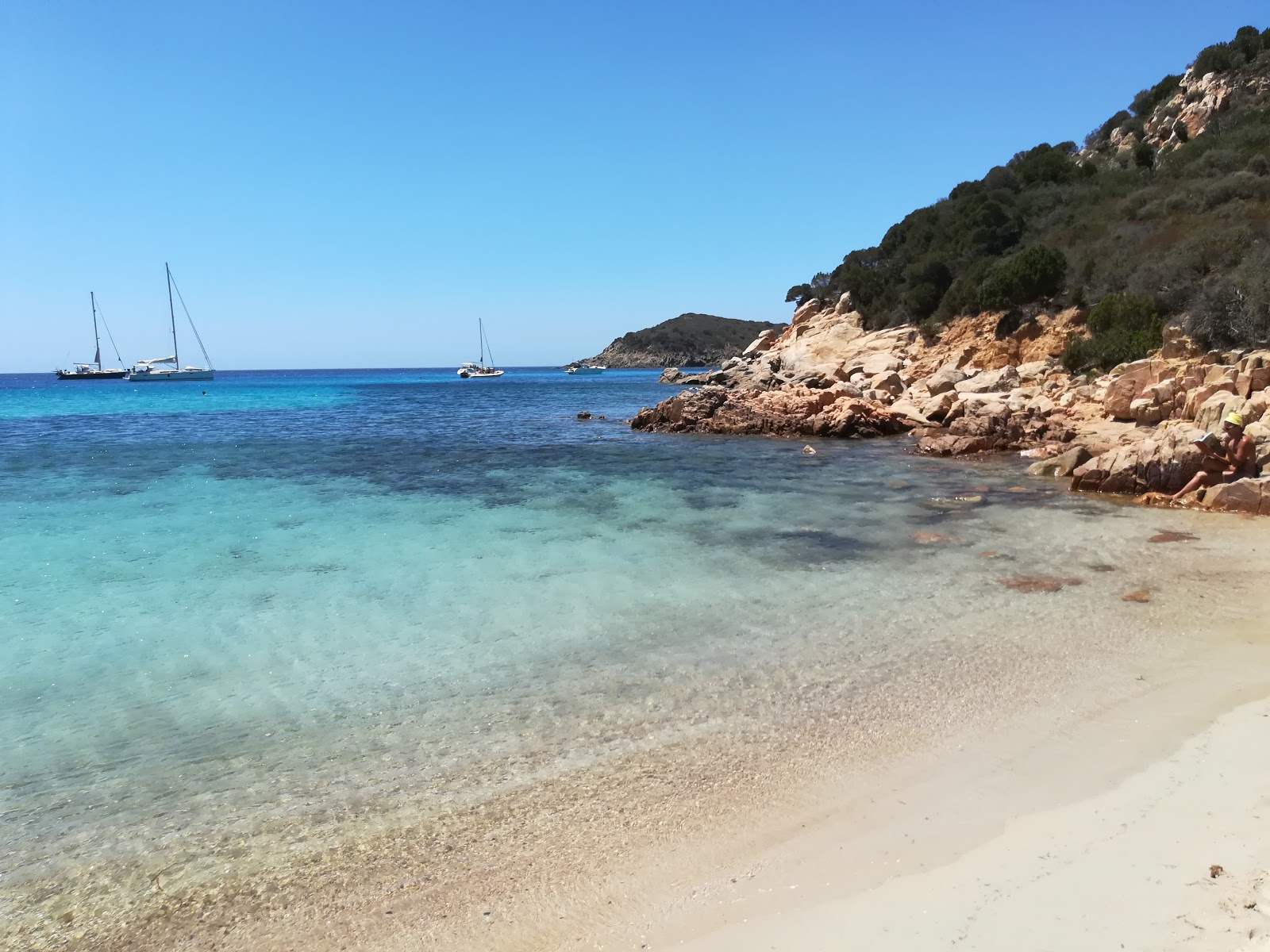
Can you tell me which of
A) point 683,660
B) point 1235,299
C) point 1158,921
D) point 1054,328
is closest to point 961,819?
point 1158,921

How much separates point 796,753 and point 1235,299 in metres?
23.2

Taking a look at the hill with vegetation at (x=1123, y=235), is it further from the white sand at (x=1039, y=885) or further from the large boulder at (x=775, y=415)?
the white sand at (x=1039, y=885)

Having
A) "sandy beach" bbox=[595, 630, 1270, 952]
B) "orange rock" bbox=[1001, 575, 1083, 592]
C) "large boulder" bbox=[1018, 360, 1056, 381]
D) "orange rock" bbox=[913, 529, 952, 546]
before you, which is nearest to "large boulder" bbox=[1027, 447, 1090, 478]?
"orange rock" bbox=[913, 529, 952, 546]

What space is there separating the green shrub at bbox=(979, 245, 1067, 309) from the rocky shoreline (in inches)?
44.3

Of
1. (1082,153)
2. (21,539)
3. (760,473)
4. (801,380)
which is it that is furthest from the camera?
(1082,153)

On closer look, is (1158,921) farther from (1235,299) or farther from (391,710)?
(1235,299)

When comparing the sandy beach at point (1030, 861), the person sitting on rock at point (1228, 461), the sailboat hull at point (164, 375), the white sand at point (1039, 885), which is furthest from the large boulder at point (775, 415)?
the sailboat hull at point (164, 375)

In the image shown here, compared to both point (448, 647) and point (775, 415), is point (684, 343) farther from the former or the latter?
point (448, 647)

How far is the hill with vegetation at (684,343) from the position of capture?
145 meters

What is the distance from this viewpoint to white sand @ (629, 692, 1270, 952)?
123 inches

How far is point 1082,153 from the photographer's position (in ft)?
157

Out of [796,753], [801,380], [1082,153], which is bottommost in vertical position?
[796,753]

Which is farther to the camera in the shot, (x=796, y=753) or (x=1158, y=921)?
(x=796, y=753)

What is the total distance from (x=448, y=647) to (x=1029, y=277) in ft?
99.0
